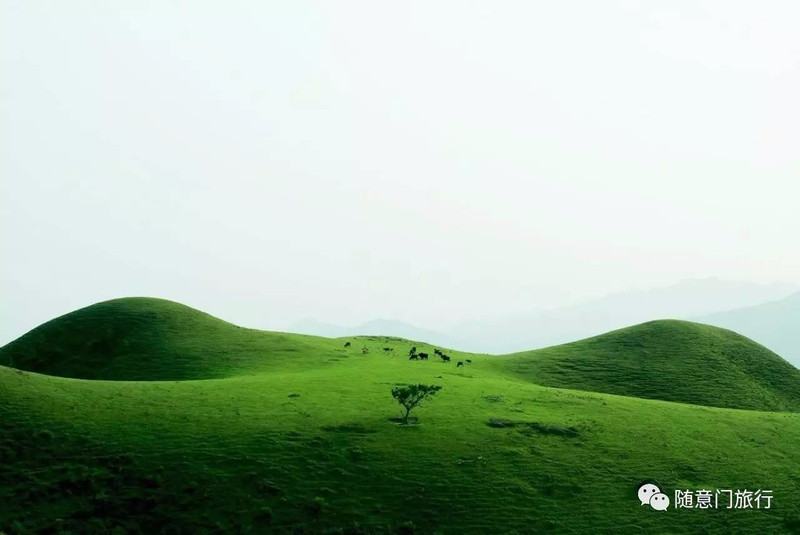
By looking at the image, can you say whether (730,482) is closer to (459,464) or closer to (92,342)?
(459,464)

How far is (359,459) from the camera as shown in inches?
1496

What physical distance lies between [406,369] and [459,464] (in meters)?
31.8

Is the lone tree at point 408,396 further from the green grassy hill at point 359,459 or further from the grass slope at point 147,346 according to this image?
the grass slope at point 147,346

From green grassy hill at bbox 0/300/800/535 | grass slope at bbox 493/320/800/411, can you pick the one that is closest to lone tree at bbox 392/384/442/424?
green grassy hill at bbox 0/300/800/535

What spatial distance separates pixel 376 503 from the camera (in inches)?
1309

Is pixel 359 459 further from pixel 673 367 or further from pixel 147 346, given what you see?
pixel 673 367

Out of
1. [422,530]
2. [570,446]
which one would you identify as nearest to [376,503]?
[422,530]

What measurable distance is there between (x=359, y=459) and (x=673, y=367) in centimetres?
5968

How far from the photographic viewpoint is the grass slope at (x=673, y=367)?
244 ft

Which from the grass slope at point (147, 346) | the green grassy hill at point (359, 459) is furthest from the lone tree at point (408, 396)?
the grass slope at point (147, 346)

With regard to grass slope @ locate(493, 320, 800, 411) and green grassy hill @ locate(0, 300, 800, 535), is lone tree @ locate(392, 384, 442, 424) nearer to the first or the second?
green grassy hill @ locate(0, 300, 800, 535)

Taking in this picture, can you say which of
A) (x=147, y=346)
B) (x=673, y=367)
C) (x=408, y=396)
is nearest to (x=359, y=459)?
Result: (x=408, y=396)

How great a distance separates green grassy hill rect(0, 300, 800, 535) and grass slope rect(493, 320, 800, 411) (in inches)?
637

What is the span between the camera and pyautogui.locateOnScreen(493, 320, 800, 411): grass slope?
7444cm
